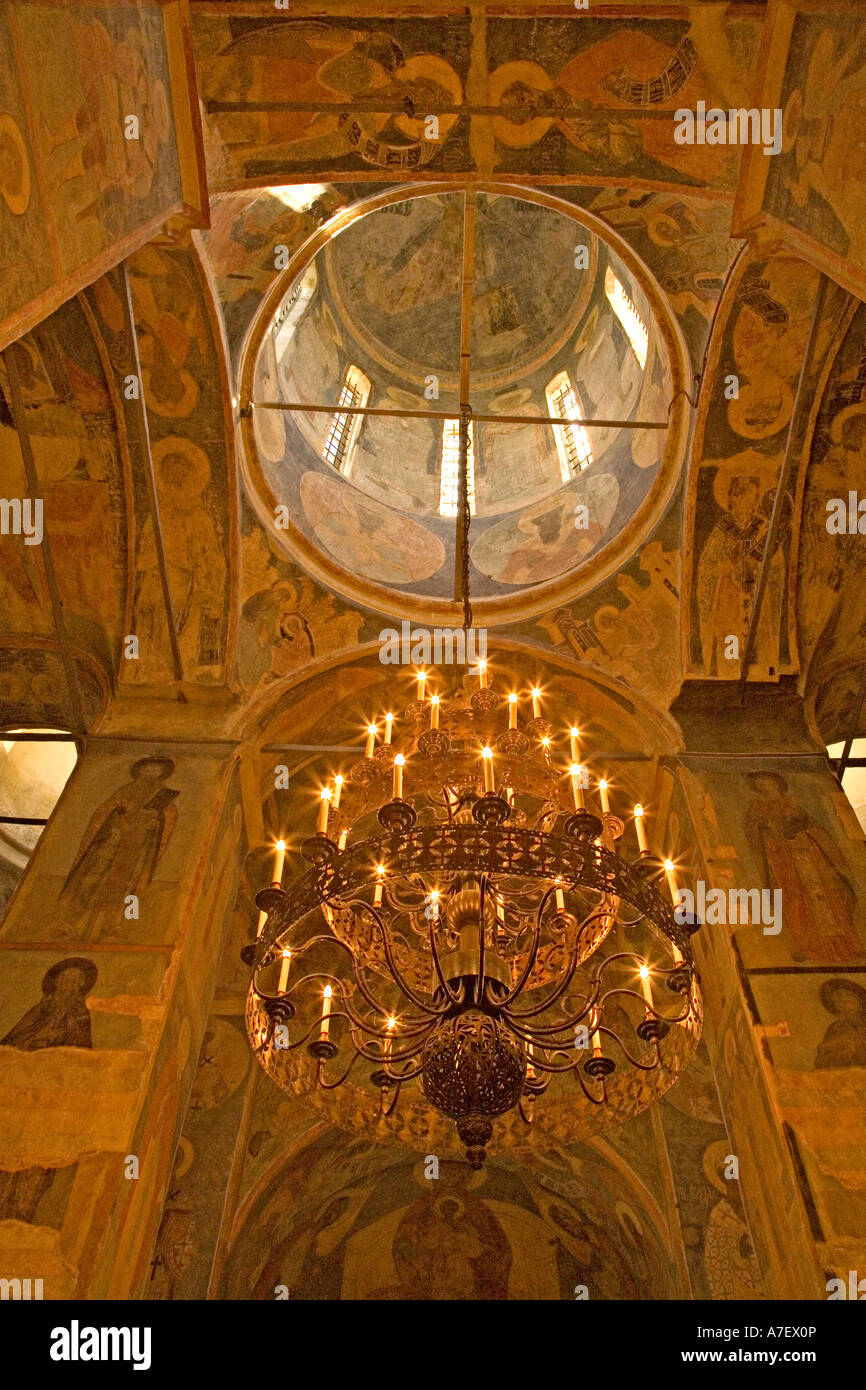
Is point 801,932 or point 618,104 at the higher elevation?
point 618,104

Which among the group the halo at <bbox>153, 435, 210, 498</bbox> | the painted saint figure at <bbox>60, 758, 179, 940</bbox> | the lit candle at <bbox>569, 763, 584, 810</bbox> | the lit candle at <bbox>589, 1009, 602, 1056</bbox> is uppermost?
the halo at <bbox>153, 435, 210, 498</bbox>

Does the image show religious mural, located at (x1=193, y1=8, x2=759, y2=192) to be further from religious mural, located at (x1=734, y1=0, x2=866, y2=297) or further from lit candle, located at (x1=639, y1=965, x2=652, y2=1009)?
lit candle, located at (x1=639, y1=965, x2=652, y2=1009)

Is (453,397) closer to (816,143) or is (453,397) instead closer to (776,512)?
(776,512)

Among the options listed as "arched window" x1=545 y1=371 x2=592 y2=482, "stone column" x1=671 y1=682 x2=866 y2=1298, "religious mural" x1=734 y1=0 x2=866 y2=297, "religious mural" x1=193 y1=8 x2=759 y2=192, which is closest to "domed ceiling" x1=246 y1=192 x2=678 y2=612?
"arched window" x1=545 y1=371 x2=592 y2=482

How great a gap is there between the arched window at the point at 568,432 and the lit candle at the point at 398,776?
628cm

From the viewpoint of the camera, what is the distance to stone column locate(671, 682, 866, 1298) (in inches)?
245

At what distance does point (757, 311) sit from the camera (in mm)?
8445

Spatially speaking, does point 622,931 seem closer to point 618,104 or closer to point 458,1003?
point 458,1003

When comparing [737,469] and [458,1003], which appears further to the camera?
[737,469]

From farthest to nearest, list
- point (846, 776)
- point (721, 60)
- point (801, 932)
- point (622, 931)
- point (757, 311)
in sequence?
1. point (846, 776)
2. point (622, 931)
3. point (757, 311)
4. point (801, 932)
5. point (721, 60)

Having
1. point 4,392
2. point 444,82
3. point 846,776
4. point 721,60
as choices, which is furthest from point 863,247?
point 846,776

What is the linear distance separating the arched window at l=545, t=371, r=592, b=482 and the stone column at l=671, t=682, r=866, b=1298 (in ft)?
11.5
